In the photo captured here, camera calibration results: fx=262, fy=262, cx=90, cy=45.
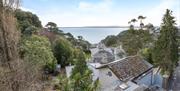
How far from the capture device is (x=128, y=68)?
24328mm

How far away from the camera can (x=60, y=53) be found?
3488 centimetres

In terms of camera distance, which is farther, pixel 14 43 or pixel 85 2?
pixel 85 2

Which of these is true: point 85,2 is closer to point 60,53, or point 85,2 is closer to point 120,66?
point 120,66

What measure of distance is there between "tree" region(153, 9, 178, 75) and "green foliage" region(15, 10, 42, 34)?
47.4 feet

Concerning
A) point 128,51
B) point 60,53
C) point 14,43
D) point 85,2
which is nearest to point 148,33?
point 128,51

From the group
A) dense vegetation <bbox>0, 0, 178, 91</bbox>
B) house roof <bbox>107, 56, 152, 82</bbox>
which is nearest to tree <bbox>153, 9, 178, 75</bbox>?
dense vegetation <bbox>0, 0, 178, 91</bbox>

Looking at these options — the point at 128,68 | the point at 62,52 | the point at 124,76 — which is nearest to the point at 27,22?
the point at 62,52

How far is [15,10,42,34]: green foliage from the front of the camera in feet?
108

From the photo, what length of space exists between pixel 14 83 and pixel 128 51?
35.7 metres

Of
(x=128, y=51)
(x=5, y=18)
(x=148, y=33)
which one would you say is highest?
(x=5, y=18)

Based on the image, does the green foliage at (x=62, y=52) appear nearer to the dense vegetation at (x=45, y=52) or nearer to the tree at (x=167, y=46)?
the dense vegetation at (x=45, y=52)

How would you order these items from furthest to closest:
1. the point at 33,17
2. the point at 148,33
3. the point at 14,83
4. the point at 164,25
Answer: the point at 148,33 → the point at 33,17 → the point at 164,25 → the point at 14,83

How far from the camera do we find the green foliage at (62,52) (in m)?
34.9

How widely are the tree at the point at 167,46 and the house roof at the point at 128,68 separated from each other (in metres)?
1.84
